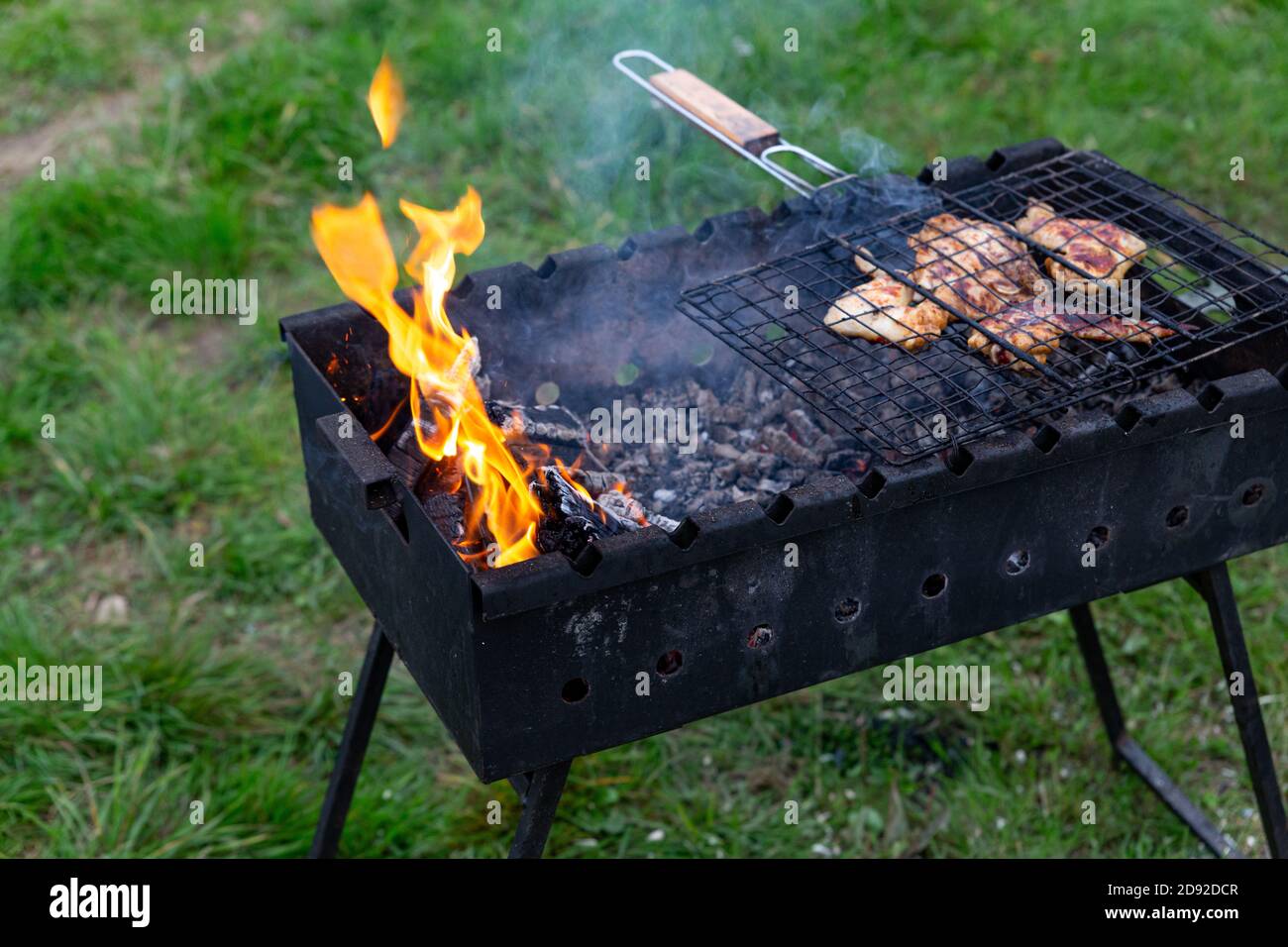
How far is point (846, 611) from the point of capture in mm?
2531

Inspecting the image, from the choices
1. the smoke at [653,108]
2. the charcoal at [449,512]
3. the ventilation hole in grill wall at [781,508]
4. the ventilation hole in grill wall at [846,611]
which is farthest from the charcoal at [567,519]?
the smoke at [653,108]

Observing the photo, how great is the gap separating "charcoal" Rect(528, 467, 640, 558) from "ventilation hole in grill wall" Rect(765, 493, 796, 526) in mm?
254

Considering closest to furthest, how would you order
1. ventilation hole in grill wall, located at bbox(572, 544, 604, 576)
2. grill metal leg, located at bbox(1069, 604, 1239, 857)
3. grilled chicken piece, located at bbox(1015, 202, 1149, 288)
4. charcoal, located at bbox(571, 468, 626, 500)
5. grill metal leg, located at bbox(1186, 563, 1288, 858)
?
ventilation hole in grill wall, located at bbox(572, 544, 604, 576) < charcoal, located at bbox(571, 468, 626, 500) < grilled chicken piece, located at bbox(1015, 202, 1149, 288) < grill metal leg, located at bbox(1186, 563, 1288, 858) < grill metal leg, located at bbox(1069, 604, 1239, 857)

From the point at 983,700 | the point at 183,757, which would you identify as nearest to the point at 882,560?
the point at 983,700

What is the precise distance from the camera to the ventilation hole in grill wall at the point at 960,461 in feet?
7.83

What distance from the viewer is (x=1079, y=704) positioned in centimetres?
411

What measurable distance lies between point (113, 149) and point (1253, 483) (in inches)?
186

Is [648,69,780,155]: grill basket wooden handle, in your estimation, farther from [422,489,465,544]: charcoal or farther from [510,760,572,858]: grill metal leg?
[510,760,572,858]: grill metal leg

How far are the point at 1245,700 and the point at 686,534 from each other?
157 centimetres

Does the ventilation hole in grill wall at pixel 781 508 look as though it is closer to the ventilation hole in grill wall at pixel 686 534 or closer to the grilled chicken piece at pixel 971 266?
the ventilation hole in grill wall at pixel 686 534

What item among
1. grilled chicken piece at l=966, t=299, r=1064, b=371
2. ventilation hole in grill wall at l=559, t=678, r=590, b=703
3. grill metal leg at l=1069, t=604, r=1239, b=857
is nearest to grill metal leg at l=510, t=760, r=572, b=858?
ventilation hole in grill wall at l=559, t=678, r=590, b=703

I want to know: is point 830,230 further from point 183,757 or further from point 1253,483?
point 183,757

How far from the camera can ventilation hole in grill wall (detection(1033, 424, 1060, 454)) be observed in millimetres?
2426

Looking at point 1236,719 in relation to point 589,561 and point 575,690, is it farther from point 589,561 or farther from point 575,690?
point 589,561
